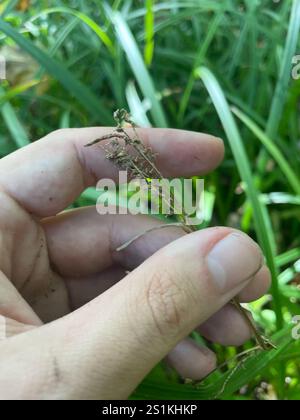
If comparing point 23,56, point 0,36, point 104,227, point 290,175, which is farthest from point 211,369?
point 23,56

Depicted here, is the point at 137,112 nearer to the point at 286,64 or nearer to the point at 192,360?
the point at 286,64

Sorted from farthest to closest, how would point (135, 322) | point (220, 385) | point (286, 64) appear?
1. point (286, 64)
2. point (220, 385)
3. point (135, 322)

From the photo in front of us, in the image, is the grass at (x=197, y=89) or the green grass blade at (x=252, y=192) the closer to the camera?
the green grass blade at (x=252, y=192)

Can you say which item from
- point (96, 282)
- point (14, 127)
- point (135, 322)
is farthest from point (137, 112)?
point (135, 322)

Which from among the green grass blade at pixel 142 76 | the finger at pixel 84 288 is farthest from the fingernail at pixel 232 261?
the green grass blade at pixel 142 76

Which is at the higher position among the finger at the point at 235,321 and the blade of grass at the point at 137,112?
the blade of grass at the point at 137,112

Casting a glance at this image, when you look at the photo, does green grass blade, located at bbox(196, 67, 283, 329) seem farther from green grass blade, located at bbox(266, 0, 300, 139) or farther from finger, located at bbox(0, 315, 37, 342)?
finger, located at bbox(0, 315, 37, 342)

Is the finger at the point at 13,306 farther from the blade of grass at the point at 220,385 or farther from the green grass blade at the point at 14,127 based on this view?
the green grass blade at the point at 14,127
